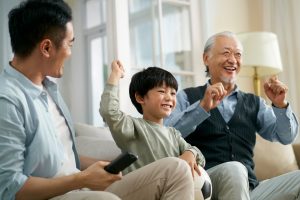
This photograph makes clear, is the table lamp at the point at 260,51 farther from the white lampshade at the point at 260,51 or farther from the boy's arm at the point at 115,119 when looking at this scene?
the boy's arm at the point at 115,119

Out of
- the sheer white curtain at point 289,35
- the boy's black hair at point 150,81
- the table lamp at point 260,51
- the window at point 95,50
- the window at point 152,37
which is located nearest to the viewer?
the boy's black hair at point 150,81

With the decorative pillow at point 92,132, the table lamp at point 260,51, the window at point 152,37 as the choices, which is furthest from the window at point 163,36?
the decorative pillow at point 92,132

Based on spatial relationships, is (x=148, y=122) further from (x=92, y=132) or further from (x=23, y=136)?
(x=23, y=136)

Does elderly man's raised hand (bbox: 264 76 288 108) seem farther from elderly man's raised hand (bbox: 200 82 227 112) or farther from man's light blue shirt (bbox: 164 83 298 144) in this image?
elderly man's raised hand (bbox: 200 82 227 112)

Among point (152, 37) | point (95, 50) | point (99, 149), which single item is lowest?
point (99, 149)

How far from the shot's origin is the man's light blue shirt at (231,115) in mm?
1762

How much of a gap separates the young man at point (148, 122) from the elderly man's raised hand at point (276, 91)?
1.39 ft

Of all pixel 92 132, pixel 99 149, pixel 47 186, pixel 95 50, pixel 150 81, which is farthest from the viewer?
pixel 95 50

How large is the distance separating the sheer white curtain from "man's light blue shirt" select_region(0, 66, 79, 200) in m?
2.46

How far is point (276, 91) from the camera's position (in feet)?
6.06

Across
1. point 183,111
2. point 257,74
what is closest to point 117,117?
point 183,111

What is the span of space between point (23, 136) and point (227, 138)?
98 cm

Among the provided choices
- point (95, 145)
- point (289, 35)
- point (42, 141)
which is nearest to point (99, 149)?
point (95, 145)

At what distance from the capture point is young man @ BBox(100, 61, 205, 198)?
1.58 meters
